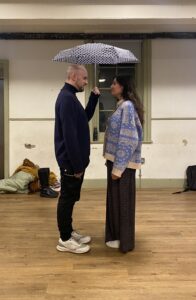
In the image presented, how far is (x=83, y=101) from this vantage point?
5910 mm

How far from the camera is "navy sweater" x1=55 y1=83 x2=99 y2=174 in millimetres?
2775

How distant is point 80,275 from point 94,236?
0.85m

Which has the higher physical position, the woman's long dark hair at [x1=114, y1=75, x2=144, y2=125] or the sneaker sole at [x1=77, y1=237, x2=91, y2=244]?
the woman's long dark hair at [x1=114, y1=75, x2=144, y2=125]

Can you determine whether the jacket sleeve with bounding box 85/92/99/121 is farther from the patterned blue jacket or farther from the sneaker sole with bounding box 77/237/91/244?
the sneaker sole with bounding box 77/237/91/244

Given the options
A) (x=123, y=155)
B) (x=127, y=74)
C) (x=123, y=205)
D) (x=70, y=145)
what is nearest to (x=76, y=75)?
(x=70, y=145)

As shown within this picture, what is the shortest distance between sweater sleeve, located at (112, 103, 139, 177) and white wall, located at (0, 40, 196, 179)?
2.96 m

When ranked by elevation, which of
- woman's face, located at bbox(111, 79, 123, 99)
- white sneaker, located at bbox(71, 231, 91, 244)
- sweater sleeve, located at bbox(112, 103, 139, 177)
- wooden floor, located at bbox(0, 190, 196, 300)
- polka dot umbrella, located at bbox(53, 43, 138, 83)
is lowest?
wooden floor, located at bbox(0, 190, 196, 300)

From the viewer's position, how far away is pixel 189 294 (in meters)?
2.40

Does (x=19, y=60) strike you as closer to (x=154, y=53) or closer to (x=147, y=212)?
(x=154, y=53)

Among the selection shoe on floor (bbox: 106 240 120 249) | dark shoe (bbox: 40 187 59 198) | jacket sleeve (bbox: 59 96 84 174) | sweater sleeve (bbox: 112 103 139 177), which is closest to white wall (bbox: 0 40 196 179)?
dark shoe (bbox: 40 187 59 198)

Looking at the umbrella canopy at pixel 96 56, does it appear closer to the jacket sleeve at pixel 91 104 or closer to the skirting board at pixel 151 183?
the jacket sleeve at pixel 91 104

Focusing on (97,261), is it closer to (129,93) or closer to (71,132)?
(71,132)

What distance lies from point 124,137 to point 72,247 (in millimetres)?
1000

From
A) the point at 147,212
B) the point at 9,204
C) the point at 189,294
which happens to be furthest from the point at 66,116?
the point at 9,204
